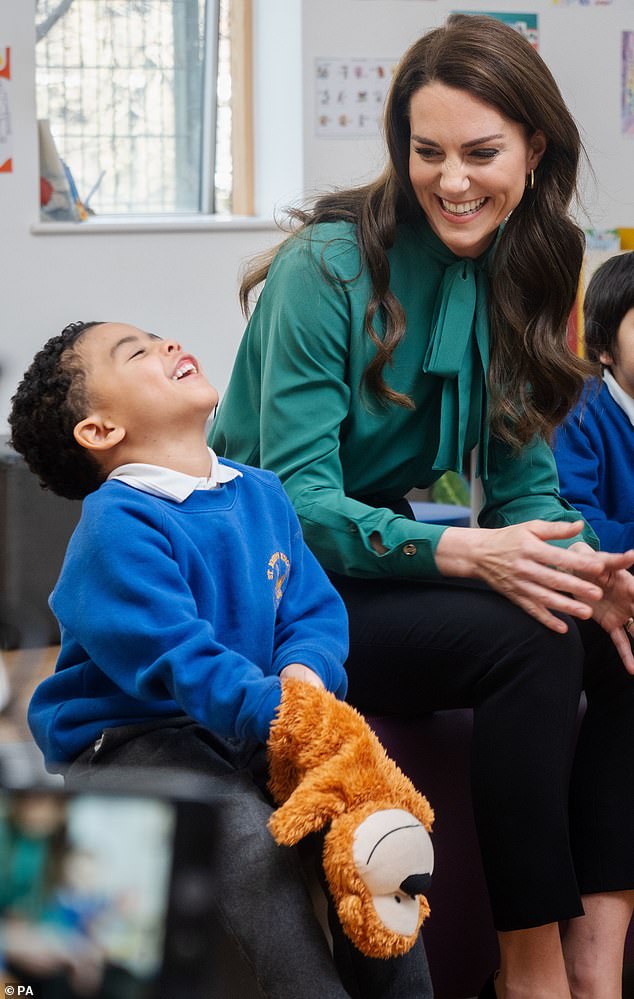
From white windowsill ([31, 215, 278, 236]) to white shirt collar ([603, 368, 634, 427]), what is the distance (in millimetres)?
1982

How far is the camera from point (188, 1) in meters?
3.92

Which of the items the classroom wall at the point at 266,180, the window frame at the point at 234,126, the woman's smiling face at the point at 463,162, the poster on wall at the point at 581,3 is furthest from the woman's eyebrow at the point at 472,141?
the poster on wall at the point at 581,3

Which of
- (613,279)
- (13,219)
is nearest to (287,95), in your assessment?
(13,219)

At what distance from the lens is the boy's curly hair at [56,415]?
112cm

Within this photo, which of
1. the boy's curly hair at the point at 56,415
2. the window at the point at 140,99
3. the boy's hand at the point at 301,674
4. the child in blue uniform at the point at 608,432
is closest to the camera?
the boy's hand at the point at 301,674

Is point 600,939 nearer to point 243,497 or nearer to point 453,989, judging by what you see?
point 453,989

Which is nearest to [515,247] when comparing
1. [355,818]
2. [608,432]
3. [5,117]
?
[608,432]

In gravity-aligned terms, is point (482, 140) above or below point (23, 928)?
Result: above

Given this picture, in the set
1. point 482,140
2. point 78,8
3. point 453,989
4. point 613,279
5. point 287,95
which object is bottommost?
point 453,989

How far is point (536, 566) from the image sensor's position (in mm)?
1169

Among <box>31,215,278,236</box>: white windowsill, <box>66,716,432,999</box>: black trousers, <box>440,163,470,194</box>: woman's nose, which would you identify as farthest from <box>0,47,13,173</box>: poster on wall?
<box>66,716,432,999</box>: black trousers

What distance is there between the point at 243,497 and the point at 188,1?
3247 mm

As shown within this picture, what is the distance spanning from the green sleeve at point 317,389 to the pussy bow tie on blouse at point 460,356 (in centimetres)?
9

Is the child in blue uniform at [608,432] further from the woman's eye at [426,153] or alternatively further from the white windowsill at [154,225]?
the white windowsill at [154,225]
